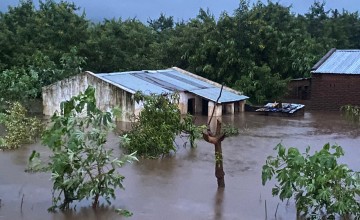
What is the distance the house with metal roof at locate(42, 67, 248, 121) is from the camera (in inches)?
892

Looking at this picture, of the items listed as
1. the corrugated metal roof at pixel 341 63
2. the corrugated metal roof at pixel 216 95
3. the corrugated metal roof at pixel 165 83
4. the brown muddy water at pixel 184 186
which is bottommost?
the brown muddy water at pixel 184 186

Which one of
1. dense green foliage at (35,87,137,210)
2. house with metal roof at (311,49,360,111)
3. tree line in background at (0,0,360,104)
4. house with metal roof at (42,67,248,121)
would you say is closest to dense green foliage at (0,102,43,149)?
house with metal roof at (42,67,248,121)

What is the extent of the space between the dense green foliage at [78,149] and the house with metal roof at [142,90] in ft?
36.2

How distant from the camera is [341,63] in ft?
90.8

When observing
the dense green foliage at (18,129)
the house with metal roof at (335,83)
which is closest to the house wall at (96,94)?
the dense green foliage at (18,129)

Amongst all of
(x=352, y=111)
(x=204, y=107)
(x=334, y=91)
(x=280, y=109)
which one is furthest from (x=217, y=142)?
(x=334, y=91)

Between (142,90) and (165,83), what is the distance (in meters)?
2.83

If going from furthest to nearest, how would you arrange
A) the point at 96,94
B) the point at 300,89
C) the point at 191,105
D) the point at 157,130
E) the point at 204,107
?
the point at 300,89, the point at 204,107, the point at 191,105, the point at 96,94, the point at 157,130

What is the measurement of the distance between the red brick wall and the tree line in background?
5.66ft

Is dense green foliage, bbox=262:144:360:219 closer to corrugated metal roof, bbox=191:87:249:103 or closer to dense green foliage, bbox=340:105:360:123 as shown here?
dense green foliage, bbox=340:105:360:123

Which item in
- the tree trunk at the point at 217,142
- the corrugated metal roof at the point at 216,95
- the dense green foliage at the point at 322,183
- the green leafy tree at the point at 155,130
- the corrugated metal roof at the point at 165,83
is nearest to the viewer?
the dense green foliage at the point at 322,183

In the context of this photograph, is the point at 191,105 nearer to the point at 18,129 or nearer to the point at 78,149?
the point at 18,129

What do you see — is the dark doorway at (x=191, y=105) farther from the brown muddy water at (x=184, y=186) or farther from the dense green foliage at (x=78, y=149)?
the dense green foliage at (x=78, y=149)

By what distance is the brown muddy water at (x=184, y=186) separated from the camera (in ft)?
34.1
